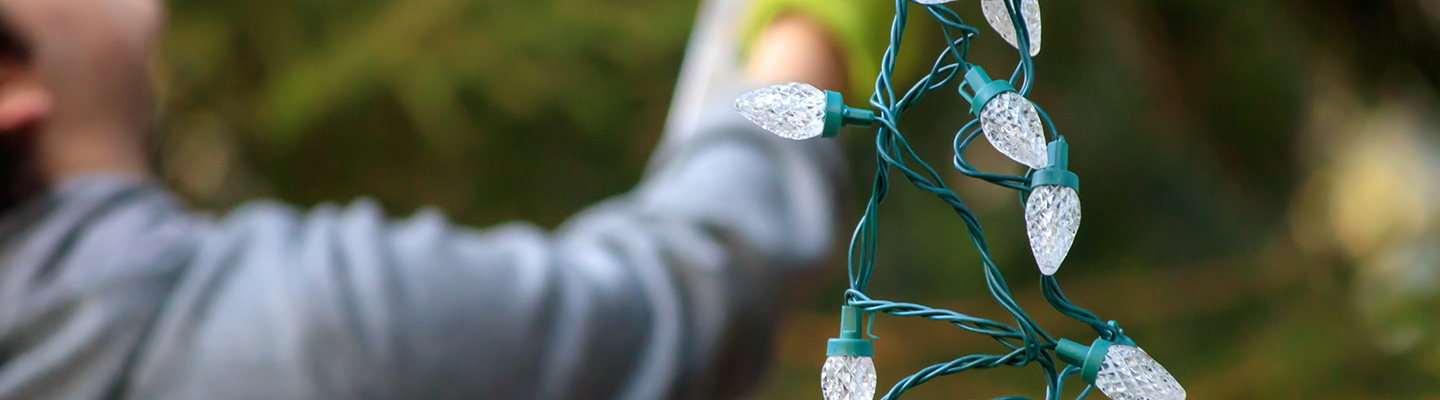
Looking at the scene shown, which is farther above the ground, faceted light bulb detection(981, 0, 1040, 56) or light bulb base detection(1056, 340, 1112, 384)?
faceted light bulb detection(981, 0, 1040, 56)

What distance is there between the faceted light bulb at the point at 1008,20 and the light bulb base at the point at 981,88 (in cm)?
2

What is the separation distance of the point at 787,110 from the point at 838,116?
0.01 m

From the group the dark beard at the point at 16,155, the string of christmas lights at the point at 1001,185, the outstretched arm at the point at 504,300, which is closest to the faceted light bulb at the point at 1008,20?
the string of christmas lights at the point at 1001,185

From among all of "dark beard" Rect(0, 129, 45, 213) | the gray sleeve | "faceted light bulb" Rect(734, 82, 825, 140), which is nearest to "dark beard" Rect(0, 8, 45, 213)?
"dark beard" Rect(0, 129, 45, 213)

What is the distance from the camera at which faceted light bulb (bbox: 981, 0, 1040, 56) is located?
0.22 m

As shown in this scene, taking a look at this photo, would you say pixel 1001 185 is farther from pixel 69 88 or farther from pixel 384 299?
pixel 69 88

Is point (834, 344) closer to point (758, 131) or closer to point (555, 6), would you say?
point (758, 131)

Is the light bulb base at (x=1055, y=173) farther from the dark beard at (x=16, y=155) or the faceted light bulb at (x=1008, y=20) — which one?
the dark beard at (x=16, y=155)

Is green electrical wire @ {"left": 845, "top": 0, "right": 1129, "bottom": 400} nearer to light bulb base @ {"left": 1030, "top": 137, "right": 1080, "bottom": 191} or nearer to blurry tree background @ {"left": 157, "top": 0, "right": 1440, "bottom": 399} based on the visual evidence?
light bulb base @ {"left": 1030, "top": 137, "right": 1080, "bottom": 191}

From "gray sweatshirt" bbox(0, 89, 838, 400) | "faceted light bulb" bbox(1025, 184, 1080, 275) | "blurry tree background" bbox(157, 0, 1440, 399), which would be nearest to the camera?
"faceted light bulb" bbox(1025, 184, 1080, 275)

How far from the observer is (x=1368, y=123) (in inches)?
52.6

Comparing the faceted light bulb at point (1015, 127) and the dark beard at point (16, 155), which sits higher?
the faceted light bulb at point (1015, 127)

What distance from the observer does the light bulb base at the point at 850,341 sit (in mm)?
204

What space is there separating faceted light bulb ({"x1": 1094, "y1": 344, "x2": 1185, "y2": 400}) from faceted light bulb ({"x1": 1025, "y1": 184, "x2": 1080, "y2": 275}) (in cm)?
2
